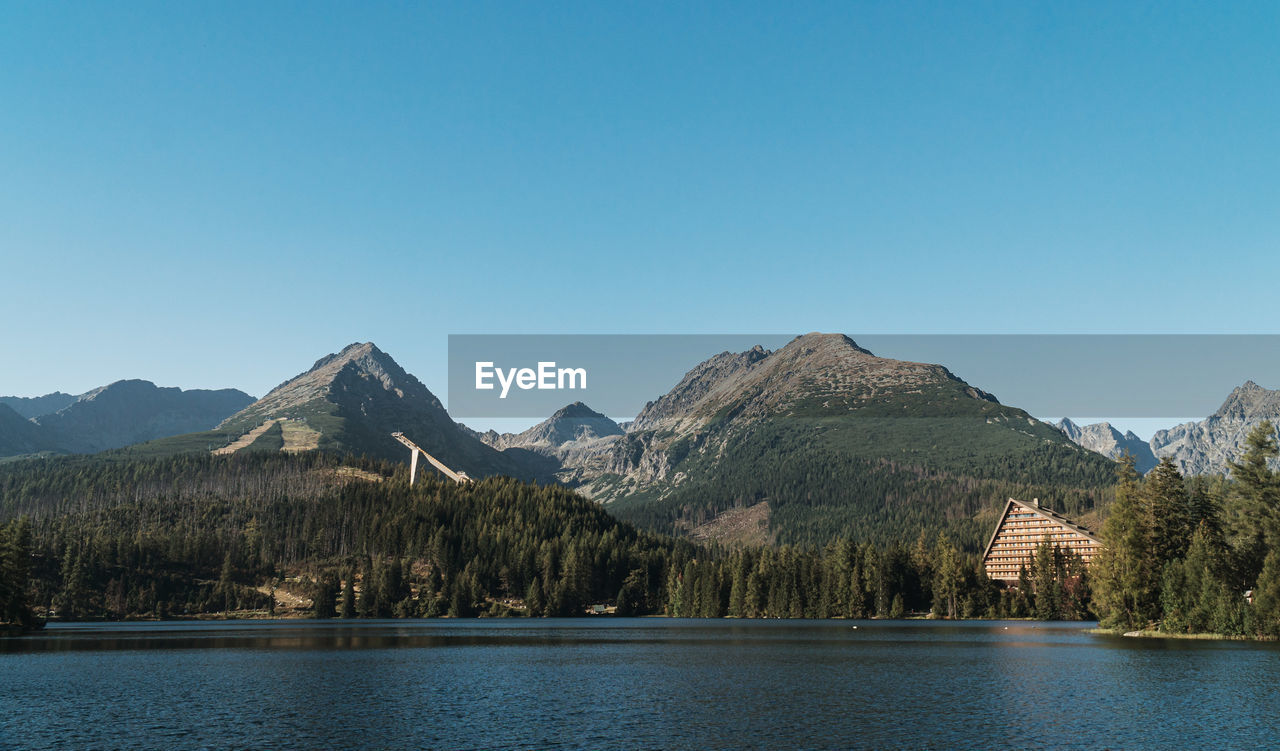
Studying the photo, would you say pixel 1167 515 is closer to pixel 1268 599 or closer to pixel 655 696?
pixel 1268 599

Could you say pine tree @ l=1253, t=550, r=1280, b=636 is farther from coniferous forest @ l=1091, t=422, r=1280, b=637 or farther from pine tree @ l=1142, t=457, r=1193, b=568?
pine tree @ l=1142, t=457, r=1193, b=568

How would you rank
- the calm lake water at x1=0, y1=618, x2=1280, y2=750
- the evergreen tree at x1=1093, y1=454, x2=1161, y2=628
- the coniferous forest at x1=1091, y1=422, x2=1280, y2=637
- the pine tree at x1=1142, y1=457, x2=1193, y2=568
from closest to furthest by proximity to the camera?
the calm lake water at x1=0, y1=618, x2=1280, y2=750 < the coniferous forest at x1=1091, y1=422, x2=1280, y2=637 < the pine tree at x1=1142, y1=457, x2=1193, y2=568 < the evergreen tree at x1=1093, y1=454, x2=1161, y2=628

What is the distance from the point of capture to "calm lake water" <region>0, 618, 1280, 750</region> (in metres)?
55.6

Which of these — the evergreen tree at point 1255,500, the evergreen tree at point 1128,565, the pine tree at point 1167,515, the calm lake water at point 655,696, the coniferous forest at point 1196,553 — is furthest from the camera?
the evergreen tree at point 1128,565

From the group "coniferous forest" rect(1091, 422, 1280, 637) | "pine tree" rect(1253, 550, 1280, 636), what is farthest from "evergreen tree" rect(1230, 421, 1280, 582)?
"pine tree" rect(1253, 550, 1280, 636)

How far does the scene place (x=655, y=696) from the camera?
2977 inches

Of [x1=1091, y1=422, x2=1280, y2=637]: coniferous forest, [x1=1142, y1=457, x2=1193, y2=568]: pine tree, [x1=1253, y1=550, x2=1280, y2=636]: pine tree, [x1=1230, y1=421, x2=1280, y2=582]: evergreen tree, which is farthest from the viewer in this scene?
[x1=1142, y1=457, x2=1193, y2=568]: pine tree

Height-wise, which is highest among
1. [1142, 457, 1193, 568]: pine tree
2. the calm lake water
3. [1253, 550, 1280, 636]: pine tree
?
[1142, 457, 1193, 568]: pine tree

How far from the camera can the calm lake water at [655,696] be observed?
182ft

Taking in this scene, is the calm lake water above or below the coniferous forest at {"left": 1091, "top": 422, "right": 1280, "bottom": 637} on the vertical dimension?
below

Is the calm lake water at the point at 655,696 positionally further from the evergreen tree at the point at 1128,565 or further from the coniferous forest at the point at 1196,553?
the coniferous forest at the point at 1196,553

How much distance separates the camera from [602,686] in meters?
82.9

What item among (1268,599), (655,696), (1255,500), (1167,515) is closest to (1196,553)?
(1268,599)

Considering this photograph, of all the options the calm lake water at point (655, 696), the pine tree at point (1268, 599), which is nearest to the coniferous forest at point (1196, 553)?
the pine tree at point (1268, 599)
